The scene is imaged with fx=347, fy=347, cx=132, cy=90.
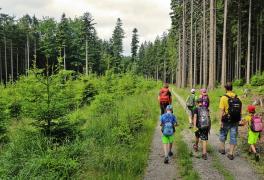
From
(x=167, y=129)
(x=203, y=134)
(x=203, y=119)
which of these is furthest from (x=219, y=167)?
(x=167, y=129)

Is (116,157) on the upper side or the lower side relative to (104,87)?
lower

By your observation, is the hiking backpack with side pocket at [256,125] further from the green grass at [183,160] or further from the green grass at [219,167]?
the green grass at [183,160]

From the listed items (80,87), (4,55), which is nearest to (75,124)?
(80,87)

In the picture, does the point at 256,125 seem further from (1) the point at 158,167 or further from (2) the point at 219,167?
(1) the point at 158,167

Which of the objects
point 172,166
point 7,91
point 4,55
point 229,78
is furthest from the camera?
point 4,55

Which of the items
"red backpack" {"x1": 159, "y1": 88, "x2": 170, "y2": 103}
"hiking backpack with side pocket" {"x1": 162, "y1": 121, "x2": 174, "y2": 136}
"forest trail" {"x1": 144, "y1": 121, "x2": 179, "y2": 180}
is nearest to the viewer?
"forest trail" {"x1": 144, "y1": 121, "x2": 179, "y2": 180}

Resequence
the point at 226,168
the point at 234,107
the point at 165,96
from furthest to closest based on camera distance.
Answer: the point at 165,96 < the point at 234,107 < the point at 226,168

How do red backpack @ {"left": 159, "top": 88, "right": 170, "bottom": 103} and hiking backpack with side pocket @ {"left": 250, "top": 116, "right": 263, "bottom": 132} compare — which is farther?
red backpack @ {"left": 159, "top": 88, "right": 170, "bottom": 103}

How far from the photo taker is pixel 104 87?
21.2 m

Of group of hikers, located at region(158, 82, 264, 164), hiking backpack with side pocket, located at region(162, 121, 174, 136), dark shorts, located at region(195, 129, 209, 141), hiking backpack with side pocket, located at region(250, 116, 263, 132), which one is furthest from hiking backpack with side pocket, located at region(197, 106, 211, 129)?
hiking backpack with side pocket, located at region(250, 116, 263, 132)

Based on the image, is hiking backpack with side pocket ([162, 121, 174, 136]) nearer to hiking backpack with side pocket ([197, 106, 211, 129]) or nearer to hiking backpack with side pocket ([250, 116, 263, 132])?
hiking backpack with side pocket ([197, 106, 211, 129])

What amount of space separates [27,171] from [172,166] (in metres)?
4.40

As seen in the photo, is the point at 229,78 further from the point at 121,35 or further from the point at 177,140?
the point at 177,140

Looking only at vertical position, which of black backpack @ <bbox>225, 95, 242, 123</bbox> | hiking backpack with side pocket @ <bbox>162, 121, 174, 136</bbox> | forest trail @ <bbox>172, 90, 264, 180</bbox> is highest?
black backpack @ <bbox>225, 95, 242, 123</bbox>
